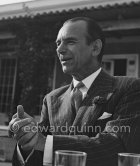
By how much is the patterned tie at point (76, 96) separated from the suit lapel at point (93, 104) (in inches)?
1.9

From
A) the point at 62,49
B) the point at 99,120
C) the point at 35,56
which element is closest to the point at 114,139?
the point at 99,120

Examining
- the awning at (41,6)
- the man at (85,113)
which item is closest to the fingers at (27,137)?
the man at (85,113)

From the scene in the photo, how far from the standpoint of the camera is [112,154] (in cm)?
173

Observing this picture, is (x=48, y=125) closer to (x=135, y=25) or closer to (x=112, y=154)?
(x=112, y=154)

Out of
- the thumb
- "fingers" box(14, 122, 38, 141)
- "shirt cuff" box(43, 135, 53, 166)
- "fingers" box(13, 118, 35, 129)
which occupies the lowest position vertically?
"shirt cuff" box(43, 135, 53, 166)

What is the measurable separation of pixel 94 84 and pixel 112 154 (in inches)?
19.9

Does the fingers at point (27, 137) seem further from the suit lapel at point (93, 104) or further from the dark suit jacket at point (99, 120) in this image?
the suit lapel at point (93, 104)

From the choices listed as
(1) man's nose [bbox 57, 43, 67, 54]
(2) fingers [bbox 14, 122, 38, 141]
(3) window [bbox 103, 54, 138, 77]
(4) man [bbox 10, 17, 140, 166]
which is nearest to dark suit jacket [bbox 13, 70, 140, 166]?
(4) man [bbox 10, 17, 140, 166]

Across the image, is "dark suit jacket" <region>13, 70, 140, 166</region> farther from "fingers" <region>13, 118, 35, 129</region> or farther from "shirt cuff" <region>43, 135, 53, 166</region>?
"fingers" <region>13, 118, 35, 129</region>

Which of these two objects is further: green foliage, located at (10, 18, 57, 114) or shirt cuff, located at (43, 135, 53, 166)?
green foliage, located at (10, 18, 57, 114)

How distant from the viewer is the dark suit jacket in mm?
1681

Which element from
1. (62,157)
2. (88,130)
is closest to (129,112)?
(88,130)

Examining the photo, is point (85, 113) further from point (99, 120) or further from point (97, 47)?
point (97, 47)

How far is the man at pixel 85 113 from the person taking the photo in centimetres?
165
